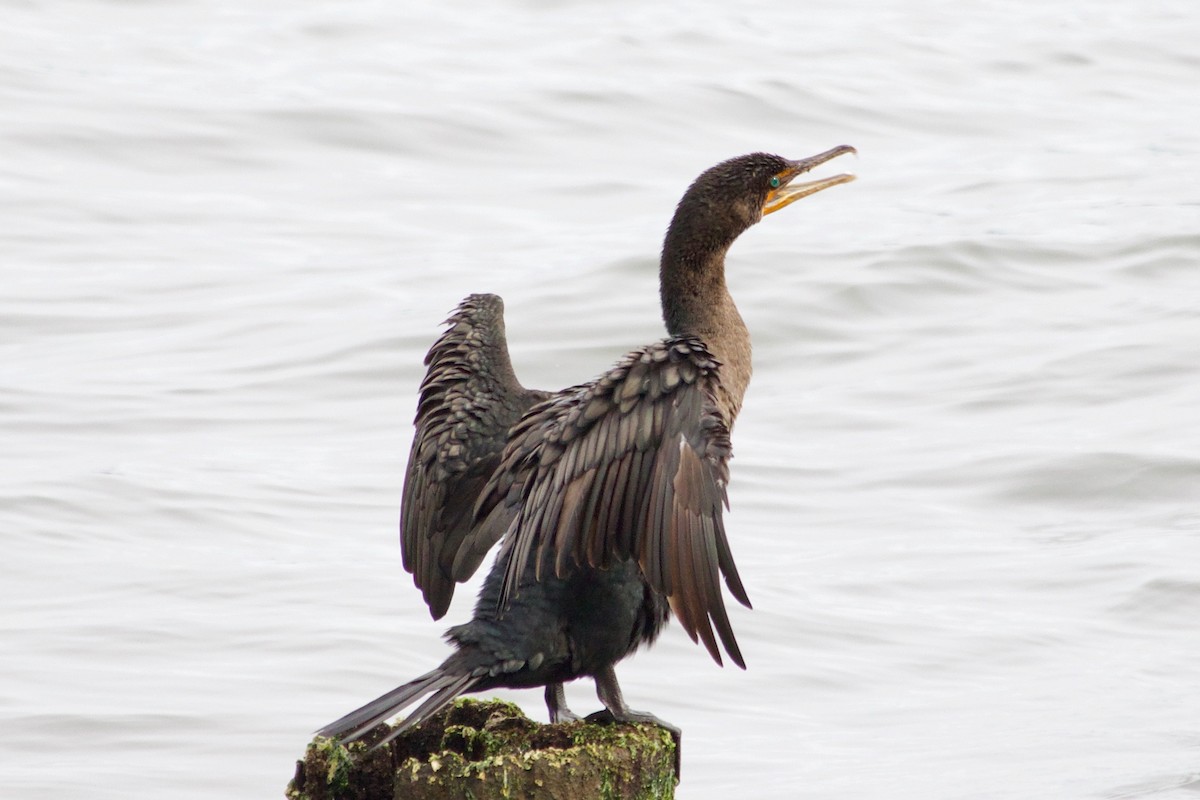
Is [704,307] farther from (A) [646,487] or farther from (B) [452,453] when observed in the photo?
(A) [646,487]

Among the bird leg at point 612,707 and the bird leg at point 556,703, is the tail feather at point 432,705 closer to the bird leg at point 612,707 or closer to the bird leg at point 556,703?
the bird leg at point 612,707

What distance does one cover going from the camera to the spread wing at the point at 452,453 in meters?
Result: 5.52

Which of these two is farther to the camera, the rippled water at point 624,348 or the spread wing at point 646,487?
the rippled water at point 624,348

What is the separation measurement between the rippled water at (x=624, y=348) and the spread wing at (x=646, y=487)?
8.34ft

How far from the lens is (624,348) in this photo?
12477 millimetres

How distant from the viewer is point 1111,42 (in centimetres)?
2183

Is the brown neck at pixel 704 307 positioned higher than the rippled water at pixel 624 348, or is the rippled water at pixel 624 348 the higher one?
the rippled water at pixel 624 348

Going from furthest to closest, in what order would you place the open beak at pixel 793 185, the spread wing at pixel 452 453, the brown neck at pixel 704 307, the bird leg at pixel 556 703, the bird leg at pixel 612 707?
the open beak at pixel 793 185
the brown neck at pixel 704 307
the spread wing at pixel 452 453
the bird leg at pixel 556 703
the bird leg at pixel 612 707

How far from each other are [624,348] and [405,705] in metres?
8.08

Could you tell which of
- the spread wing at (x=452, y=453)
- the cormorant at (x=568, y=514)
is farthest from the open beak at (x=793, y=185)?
the spread wing at (x=452, y=453)

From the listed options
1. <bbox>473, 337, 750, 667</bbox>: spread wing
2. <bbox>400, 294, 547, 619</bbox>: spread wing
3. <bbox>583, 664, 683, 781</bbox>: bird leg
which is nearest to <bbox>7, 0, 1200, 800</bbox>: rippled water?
<bbox>400, 294, 547, 619</bbox>: spread wing

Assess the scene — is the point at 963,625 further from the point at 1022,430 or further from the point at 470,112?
the point at 470,112

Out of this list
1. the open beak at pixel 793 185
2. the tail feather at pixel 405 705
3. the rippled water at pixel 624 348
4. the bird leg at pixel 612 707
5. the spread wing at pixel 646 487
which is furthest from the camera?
the rippled water at pixel 624 348

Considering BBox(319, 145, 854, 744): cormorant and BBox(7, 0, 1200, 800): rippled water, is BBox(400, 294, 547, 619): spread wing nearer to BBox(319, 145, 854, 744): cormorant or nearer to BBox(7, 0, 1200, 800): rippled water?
BBox(319, 145, 854, 744): cormorant
